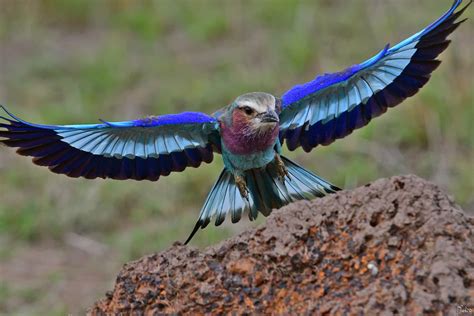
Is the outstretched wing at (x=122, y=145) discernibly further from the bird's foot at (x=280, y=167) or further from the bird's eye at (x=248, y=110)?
the bird's foot at (x=280, y=167)

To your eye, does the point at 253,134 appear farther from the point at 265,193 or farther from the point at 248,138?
the point at 265,193

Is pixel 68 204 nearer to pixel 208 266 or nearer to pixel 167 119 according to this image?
pixel 167 119

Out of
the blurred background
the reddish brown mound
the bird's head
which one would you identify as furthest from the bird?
the blurred background

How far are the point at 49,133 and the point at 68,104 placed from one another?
4.25 m

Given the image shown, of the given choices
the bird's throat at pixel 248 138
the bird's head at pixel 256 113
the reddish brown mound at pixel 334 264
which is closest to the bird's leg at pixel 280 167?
the bird's throat at pixel 248 138

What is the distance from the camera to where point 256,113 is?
16.3 ft

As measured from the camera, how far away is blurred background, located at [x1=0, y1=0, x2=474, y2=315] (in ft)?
24.1

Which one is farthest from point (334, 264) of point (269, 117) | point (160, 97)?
point (160, 97)

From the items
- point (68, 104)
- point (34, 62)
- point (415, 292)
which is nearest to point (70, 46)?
point (34, 62)

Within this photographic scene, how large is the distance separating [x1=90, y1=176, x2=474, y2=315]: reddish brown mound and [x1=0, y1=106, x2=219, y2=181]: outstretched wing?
138cm

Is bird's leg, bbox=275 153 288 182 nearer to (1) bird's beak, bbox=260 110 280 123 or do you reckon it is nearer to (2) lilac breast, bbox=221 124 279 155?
(2) lilac breast, bbox=221 124 279 155

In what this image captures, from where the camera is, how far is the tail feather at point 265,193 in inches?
207

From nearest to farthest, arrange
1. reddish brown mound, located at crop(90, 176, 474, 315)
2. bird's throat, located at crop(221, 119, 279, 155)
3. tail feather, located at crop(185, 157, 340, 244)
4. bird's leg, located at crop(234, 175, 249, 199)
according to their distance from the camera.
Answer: reddish brown mound, located at crop(90, 176, 474, 315) < bird's throat, located at crop(221, 119, 279, 155) < bird's leg, located at crop(234, 175, 249, 199) < tail feather, located at crop(185, 157, 340, 244)

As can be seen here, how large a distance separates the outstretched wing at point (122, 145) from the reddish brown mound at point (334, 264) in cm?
138
